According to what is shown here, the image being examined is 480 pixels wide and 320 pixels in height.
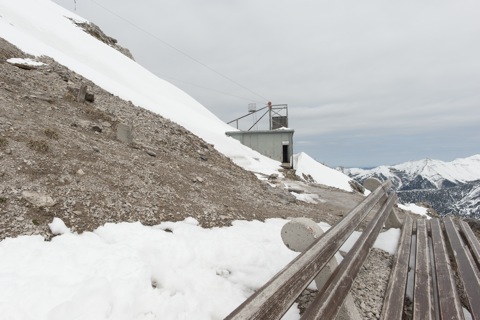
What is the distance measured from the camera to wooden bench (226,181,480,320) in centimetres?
202

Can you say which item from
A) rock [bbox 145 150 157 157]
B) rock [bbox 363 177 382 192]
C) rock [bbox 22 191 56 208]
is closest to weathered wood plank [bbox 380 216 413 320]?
rock [bbox 363 177 382 192]

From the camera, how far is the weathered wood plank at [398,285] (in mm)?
Result: 3027

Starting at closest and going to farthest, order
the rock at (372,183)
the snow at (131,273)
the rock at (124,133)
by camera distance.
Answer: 1. the snow at (131,273)
2. the rock at (372,183)
3. the rock at (124,133)

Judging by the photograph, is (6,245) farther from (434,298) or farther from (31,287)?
(434,298)

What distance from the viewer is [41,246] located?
385 cm

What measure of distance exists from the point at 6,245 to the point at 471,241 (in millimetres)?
7429

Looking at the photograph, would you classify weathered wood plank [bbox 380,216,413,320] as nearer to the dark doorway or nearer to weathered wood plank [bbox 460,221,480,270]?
weathered wood plank [bbox 460,221,480,270]

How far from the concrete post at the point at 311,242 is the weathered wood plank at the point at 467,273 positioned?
4.08 ft

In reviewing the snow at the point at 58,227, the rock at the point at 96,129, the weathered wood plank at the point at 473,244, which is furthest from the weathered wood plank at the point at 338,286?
the rock at the point at 96,129

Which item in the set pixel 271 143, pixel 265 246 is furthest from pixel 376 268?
pixel 271 143

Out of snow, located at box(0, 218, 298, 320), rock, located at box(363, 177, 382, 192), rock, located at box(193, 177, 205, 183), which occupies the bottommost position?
snow, located at box(0, 218, 298, 320)

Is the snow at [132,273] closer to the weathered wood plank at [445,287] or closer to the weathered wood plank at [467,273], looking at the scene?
the weathered wood plank at [445,287]

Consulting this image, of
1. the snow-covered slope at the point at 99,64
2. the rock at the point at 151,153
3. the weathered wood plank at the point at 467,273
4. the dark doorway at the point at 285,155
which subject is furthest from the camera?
the dark doorway at the point at 285,155

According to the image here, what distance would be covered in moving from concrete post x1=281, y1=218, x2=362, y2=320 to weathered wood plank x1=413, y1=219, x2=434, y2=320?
0.63 m
